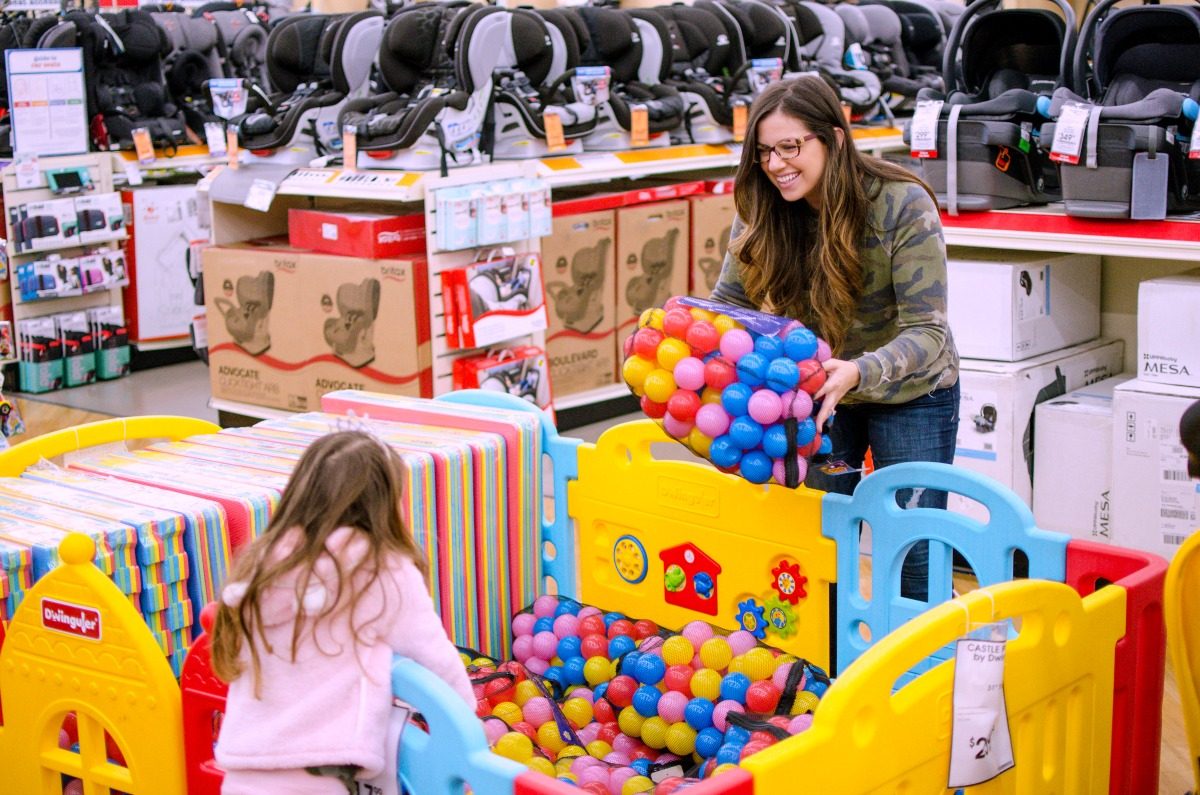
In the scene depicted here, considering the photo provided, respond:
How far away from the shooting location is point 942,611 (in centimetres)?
213

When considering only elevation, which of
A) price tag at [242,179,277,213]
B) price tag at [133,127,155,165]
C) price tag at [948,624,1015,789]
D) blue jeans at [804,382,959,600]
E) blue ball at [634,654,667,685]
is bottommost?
blue ball at [634,654,667,685]

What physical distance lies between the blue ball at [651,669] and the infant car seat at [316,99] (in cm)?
363

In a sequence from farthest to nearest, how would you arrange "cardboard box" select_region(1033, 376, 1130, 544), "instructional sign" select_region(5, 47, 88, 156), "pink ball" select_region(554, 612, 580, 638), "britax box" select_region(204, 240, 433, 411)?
"instructional sign" select_region(5, 47, 88, 156) → "britax box" select_region(204, 240, 433, 411) → "cardboard box" select_region(1033, 376, 1130, 544) → "pink ball" select_region(554, 612, 580, 638)

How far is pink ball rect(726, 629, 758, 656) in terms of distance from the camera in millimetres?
3131

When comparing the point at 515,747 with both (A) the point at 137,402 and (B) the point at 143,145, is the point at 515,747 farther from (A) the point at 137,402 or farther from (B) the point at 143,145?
(B) the point at 143,145

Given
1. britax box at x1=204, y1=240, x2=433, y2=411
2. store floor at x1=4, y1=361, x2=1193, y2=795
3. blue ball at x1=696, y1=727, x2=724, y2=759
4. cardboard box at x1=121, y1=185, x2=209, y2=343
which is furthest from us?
cardboard box at x1=121, y1=185, x2=209, y2=343

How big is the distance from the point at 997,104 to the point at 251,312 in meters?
3.19

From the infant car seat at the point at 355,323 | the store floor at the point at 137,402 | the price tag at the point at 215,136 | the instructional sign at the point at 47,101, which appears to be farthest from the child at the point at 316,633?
the instructional sign at the point at 47,101

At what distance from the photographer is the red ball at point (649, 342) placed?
2729 millimetres

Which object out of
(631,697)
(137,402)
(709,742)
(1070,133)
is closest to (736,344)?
(709,742)

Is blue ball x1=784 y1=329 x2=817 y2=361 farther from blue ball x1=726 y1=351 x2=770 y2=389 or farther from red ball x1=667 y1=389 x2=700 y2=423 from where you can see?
red ball x1=667 y1=389 x2=700 y2=423

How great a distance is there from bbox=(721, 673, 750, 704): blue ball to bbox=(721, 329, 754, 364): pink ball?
73 cm

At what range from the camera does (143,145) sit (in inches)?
301

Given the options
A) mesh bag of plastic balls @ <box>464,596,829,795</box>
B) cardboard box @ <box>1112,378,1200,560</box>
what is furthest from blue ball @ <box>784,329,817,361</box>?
cardboard box @ <box>1112,378,1200,560</box>
